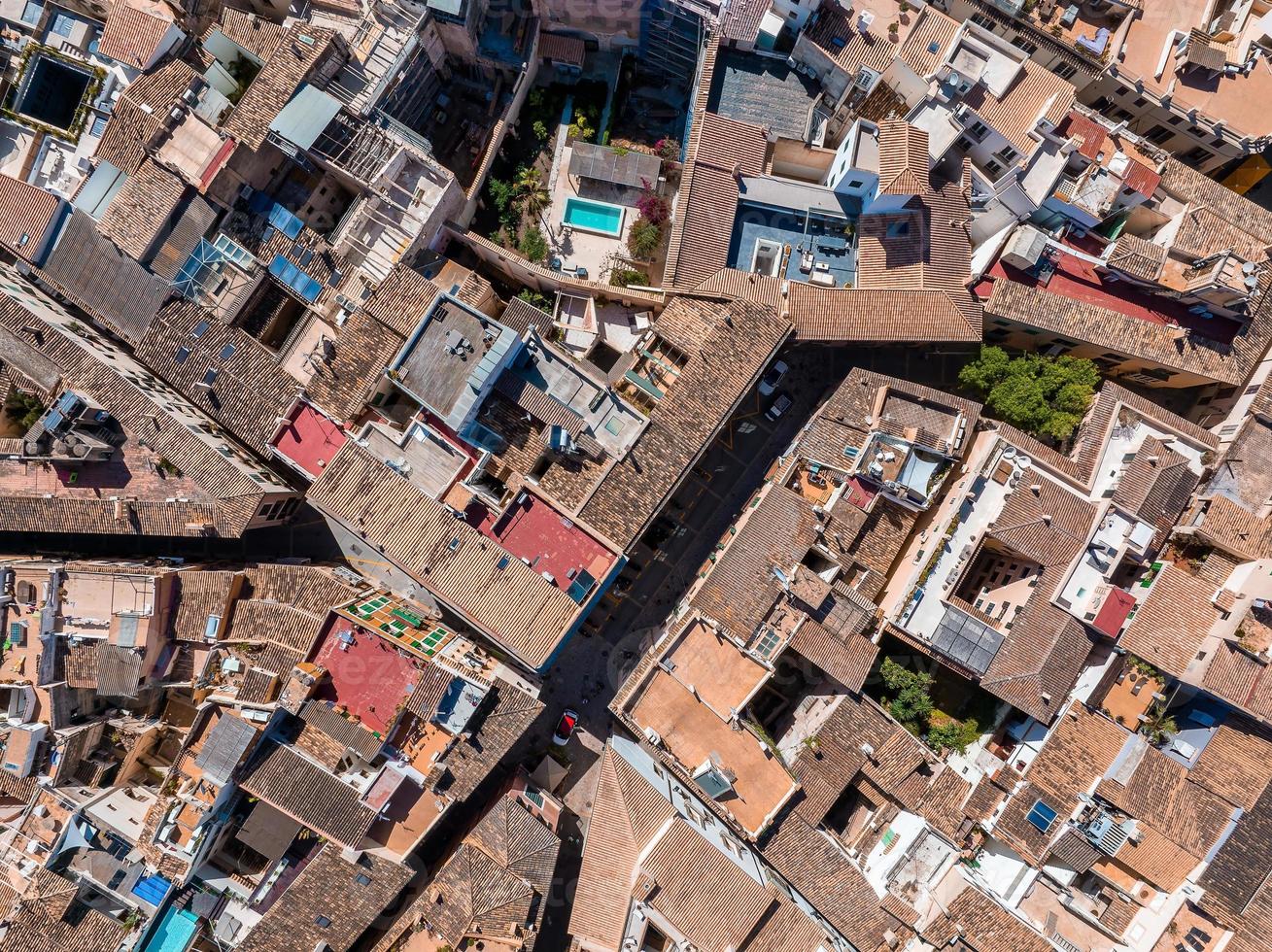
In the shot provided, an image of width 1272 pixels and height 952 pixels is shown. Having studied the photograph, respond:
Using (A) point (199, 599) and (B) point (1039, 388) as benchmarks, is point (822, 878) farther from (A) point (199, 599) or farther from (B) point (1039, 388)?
(A) point (199, 599)

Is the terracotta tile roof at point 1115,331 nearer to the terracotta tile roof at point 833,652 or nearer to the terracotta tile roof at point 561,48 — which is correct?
the terracotta tile roof at point 833,652

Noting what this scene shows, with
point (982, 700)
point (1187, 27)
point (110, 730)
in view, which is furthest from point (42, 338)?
point (1187, 27)

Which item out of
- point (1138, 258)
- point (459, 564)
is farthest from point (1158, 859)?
point (459, 564)

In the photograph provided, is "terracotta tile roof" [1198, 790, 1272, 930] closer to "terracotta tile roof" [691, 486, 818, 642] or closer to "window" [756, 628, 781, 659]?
"window" [756, 628, 781, 659]

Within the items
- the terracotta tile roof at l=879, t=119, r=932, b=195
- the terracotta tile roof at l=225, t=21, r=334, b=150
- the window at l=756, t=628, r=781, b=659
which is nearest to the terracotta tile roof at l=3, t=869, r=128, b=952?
the window at l=756, t=628, r=781, b=659

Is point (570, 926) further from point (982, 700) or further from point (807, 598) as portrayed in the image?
point (982, 700)

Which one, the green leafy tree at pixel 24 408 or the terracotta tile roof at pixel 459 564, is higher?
the terracotta tile roof at pixel 459 564

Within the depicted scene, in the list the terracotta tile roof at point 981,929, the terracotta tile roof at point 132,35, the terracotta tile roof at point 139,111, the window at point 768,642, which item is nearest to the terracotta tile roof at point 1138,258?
the window at point 768,642
